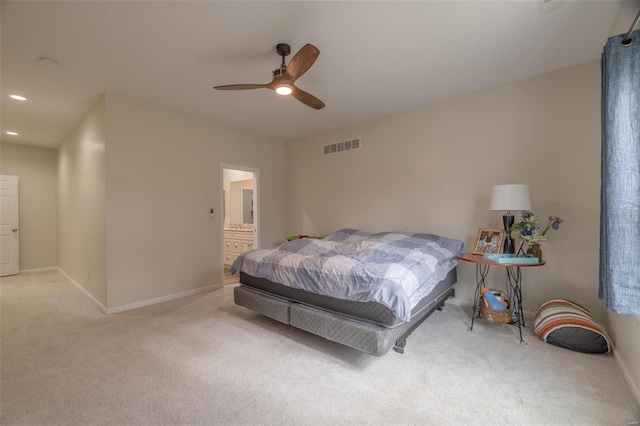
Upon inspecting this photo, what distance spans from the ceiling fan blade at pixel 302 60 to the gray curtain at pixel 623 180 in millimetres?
1787

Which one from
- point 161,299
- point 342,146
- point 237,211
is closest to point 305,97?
point 342,146

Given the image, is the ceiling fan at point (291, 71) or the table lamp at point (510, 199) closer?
the ceiling fan at point (291, 71)

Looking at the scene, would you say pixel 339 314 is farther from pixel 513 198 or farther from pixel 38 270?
pixel 38 270

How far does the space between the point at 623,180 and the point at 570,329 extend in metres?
1.46

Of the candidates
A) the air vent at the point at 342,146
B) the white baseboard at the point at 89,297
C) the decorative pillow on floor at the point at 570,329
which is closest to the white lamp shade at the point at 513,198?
the decorative pillow on floor at the point at 570,329

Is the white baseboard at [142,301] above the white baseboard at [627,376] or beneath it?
beneath

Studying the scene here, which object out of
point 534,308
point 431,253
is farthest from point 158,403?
point 534,308

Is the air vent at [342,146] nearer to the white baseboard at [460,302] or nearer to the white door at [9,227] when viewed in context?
the white baseboard at [460,302]

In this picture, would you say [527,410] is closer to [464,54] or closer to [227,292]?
[464,54]

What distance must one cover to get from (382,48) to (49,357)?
391 centimetres

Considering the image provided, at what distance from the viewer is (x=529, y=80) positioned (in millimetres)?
2982

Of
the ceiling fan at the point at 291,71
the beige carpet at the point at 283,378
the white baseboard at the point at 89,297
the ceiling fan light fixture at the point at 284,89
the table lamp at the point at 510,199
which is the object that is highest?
the ceiling fan at the point at 291,71

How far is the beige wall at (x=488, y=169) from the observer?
2.72 meters

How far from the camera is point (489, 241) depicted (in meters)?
2.98
